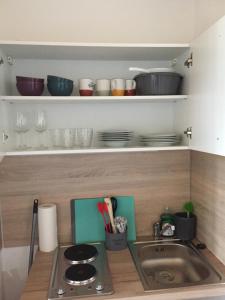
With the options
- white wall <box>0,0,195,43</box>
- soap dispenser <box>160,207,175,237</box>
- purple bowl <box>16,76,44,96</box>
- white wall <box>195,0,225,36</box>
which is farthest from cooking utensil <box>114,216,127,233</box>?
white wall <box>195,0,225,36</box>

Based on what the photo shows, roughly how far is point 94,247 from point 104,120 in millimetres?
749

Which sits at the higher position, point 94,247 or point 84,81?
point 84,81

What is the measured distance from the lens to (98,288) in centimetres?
114

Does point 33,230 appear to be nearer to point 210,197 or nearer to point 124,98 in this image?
point 124,98

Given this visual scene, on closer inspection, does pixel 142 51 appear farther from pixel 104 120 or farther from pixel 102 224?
pixel 102 224

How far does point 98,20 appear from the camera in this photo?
1563 mm

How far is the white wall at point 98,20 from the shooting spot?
151 cm

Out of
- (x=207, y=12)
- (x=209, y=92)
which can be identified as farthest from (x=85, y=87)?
(x=207, y=12)

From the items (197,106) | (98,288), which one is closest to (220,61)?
(197,106)

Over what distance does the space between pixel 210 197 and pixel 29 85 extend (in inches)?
43.8

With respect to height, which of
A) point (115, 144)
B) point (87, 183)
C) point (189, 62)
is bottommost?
point (87, 183)

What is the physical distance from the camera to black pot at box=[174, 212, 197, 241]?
1547 millimetres

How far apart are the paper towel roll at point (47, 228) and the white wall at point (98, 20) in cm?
99

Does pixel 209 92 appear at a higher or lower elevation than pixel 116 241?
higher
